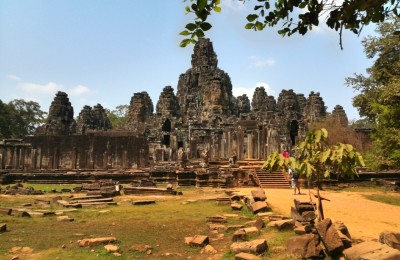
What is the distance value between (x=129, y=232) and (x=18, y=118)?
4762 centimetres

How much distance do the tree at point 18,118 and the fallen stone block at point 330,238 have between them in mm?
45534

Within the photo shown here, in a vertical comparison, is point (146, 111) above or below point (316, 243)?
above

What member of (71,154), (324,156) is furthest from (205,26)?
(71,154)

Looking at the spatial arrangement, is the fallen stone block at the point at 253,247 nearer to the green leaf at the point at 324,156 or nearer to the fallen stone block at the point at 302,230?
the fallen stone block at the point at 302,230

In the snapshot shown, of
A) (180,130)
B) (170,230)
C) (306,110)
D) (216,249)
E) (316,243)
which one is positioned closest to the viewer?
(316,243)

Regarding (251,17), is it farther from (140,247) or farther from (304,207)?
(140,247)

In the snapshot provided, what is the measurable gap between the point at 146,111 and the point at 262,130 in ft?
88.1

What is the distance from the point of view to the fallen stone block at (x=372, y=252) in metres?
3.81

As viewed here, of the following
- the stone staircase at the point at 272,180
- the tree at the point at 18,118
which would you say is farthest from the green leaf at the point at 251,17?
the tree at the point at 18,118

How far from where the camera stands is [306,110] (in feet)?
164

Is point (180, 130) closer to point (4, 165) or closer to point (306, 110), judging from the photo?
point (4, 165)

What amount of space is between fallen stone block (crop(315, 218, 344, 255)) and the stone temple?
1484 cm

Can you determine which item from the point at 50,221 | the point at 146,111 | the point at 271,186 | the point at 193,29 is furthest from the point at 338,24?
the point at 146,111

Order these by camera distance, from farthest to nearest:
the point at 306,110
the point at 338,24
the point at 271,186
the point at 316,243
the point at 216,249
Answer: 1. the point at 306,110
2. the point at 271,186
3. the point at 216,249
4. the point at 316,243
5. the point at 338,24
